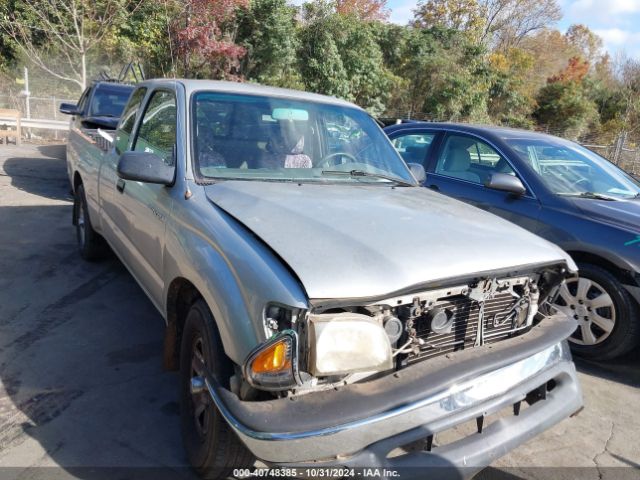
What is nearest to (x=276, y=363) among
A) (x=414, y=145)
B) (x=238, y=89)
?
(x=238, y=89)

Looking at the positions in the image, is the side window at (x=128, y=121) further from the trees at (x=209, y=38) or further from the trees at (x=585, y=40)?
the trees at (x=585, y=40)

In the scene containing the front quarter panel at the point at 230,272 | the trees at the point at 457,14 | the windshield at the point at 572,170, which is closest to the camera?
the front quarter panel at the point at 230,272

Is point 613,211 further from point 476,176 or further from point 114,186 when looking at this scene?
point 114,186

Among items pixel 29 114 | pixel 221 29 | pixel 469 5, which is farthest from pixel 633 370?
pixel 469 5

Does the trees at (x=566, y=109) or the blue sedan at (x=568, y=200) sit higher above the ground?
the trees at (x=566, y=109)

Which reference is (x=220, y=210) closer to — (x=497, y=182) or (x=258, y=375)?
(x=258, y=375)

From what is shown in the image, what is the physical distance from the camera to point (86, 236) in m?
5.55

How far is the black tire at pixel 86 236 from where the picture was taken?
17.9ft

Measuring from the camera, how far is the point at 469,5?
38562 millimetres

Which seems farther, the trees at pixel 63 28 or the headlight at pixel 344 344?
the trees at pixel 63 28

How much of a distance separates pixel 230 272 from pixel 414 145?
14.1 ft

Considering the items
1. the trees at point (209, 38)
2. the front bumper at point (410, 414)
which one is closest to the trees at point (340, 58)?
the trees at point (209, 38)

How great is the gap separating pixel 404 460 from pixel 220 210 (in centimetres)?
142

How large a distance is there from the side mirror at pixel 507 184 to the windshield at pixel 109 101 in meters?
6.77
